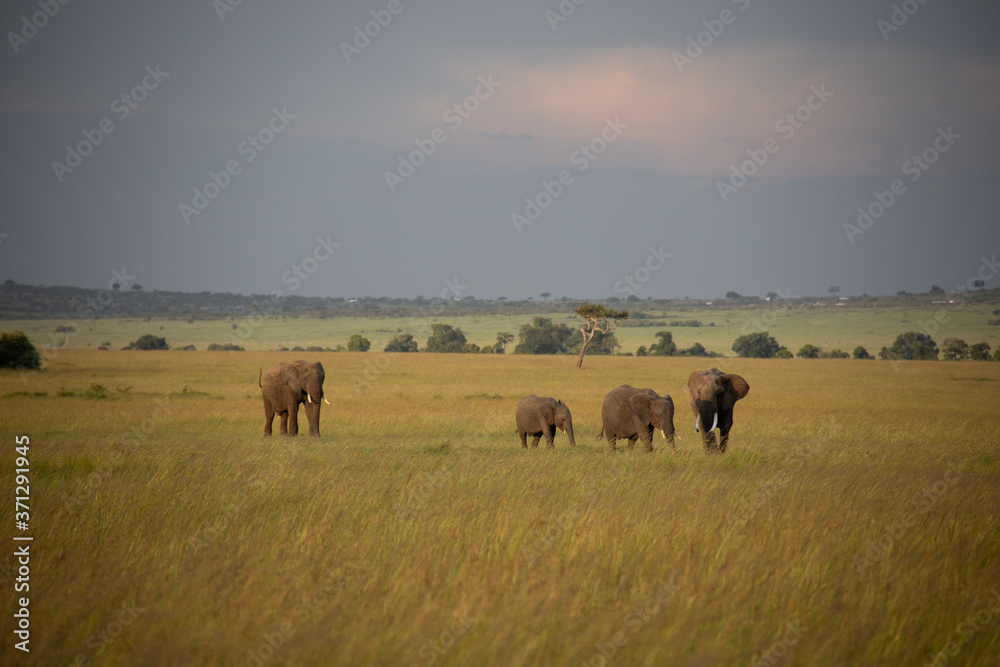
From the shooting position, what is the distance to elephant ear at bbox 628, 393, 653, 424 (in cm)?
1602

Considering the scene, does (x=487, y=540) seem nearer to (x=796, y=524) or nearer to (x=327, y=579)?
(x=327, y=579)

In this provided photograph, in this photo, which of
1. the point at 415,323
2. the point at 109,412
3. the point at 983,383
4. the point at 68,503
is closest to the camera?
the point at 68,503

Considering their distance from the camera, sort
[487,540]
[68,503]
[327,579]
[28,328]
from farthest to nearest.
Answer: [28,328] < [68,503] < [487,540] < [327,579]

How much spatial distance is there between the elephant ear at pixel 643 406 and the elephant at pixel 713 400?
1.19 metres

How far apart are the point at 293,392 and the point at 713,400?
10641 mm

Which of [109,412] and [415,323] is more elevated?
[415,323]

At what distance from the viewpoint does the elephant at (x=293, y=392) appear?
19.1 meters

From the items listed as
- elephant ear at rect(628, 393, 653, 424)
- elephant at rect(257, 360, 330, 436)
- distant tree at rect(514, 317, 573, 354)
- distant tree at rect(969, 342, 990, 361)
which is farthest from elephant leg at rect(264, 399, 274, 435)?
distant tree at rect(969, 342, 990, 361)

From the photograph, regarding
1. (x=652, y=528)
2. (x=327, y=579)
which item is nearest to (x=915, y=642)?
(x=652, y=528)

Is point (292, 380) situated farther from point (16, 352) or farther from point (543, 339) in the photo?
point (543, 339)

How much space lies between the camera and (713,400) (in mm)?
16344

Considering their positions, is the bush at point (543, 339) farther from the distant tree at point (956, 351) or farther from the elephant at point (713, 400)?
the elephant at point (713, 400)

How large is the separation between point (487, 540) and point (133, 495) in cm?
478

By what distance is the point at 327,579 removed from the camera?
6332mm
